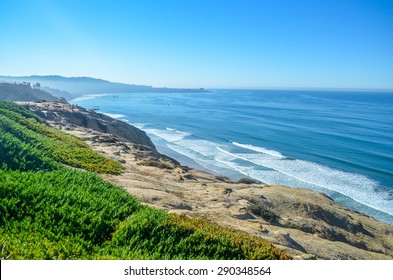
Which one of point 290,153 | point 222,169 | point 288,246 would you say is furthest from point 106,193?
point 290,153

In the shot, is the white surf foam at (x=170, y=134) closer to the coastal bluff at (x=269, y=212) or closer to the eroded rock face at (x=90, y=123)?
the eroded rock face at (x=90, y=123)

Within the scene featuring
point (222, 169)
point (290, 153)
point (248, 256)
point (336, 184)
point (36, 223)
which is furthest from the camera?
point (290, 153)

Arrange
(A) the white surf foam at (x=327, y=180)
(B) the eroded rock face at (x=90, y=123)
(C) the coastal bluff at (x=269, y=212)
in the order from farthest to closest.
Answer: (B) the eroded rock face at (x=90, y=123) < (A) the white surf foam at (x=327, y=180) < (C) the coastal bluff at (x=269, y=212)

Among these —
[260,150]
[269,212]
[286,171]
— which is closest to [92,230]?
[269,212]

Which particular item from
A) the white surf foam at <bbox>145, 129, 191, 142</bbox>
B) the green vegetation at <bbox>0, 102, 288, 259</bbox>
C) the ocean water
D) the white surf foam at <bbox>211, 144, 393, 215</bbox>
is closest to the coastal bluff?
the green vegetation at <bbox>0, 102, 288, 259</bbox>

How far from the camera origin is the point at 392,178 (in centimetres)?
4084

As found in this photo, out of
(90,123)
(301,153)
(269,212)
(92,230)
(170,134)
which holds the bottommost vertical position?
(301,153)

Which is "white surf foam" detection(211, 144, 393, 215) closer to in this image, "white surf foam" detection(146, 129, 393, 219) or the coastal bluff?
"white surf foam" detection(146, 129, 393, 219)

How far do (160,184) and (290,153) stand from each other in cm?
4080

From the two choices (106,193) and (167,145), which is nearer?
(106,193)

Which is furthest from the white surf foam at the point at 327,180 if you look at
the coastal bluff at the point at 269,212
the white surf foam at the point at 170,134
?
the white surf foam at the point at 170,134

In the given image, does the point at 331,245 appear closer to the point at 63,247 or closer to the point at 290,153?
the point at 63,247

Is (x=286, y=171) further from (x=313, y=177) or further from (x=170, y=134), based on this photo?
(x=170, y=134)

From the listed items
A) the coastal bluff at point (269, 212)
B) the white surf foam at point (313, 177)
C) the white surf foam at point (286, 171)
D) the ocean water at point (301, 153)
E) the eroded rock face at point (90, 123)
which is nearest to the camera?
the coastal bluff at point (269, 212)
